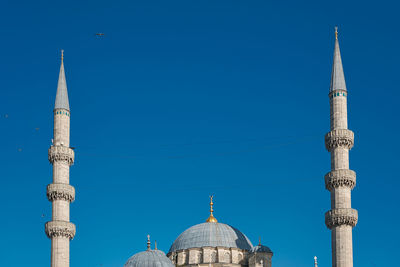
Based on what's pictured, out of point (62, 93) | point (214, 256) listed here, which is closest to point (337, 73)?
point (62, 93)

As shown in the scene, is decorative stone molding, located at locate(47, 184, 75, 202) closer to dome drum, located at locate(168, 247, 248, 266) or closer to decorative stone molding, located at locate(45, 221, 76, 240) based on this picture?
decorative stone molding, located at locate(45, 221, 76, 240)

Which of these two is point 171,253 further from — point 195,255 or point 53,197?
point 53,197

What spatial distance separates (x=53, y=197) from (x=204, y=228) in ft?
61.0

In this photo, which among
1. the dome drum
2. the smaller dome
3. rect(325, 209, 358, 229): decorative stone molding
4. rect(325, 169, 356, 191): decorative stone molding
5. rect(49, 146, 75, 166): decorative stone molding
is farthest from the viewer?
the dome drum

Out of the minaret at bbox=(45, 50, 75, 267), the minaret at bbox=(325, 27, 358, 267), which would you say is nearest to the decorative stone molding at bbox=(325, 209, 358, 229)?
the minaret at bbox=(325, 27, 358, 267)

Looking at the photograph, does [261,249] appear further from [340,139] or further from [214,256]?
[340,139]

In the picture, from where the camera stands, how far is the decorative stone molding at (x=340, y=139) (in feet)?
235

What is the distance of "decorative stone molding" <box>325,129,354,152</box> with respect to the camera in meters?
71.8

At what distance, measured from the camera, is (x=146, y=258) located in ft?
261

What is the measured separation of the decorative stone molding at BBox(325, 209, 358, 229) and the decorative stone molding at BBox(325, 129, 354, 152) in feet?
14.4

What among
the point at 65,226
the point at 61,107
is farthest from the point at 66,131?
the point at 65,226

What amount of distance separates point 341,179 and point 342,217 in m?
2.49

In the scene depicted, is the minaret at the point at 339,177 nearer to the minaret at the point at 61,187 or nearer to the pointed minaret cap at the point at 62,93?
the minaret at the point at 61,187

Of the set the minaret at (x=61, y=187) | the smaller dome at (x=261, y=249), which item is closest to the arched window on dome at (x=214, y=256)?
the smaller dome at (x=261, y=249)
